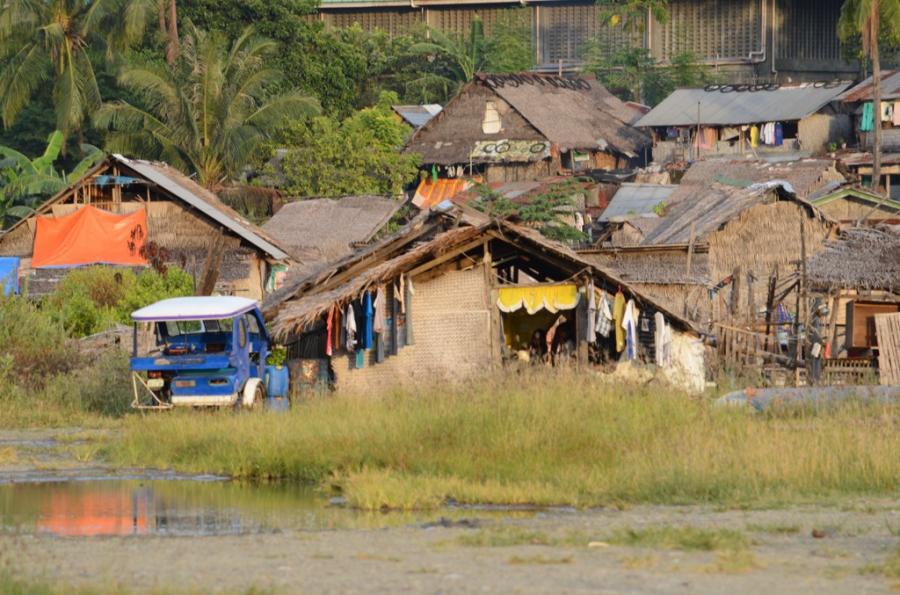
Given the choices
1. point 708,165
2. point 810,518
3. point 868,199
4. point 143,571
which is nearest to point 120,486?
point 143,571

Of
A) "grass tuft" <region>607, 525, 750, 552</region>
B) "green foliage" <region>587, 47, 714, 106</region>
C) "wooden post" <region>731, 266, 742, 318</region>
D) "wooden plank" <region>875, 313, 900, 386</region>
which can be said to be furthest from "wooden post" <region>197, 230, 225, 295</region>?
"green foliage" <region>587, 47, 714, 106</region>

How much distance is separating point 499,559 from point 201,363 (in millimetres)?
9033

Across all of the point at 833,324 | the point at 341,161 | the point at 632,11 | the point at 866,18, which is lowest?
the point at 833,324

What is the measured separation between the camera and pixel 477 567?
10531 millimetres

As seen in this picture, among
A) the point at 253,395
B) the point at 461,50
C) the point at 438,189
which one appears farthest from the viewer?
the point at 461,50

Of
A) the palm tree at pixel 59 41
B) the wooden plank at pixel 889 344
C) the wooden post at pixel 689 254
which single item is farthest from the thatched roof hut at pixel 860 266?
the palm tree at pixel 59 41

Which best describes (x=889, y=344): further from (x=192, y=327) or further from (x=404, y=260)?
(x=192, y=327)

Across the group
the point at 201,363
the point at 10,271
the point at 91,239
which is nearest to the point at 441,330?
the point at 201,363

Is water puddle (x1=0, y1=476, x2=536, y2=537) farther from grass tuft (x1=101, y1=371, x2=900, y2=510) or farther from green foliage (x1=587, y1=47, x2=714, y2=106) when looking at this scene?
green foliage (x1=587, y1=47, x2=714, y2=106)

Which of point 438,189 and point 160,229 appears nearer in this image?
point 160,229

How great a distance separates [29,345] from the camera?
77.0 ft

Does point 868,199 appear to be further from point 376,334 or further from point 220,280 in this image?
Result: point 376,334

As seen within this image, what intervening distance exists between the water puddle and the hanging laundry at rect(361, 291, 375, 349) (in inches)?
195

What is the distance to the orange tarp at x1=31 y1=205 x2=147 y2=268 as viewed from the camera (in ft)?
98.2
